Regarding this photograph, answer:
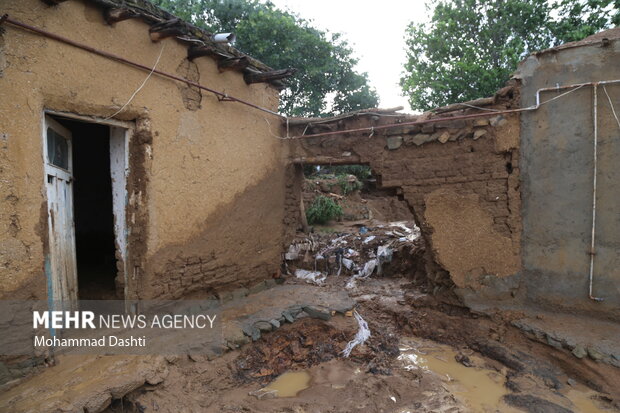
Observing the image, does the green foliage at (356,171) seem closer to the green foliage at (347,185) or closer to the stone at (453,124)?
the green foliage at (347,185)

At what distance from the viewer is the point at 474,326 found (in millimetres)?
5285

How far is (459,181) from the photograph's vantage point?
5621 mm

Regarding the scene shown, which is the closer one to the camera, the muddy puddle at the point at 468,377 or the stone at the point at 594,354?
the muddy puddle at the point at 468,377

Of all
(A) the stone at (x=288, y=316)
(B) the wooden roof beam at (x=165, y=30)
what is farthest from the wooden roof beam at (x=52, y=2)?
(A) the stone at (x=288, y=316)

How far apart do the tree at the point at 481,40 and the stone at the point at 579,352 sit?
924cm

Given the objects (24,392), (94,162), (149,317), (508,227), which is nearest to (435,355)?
(508,227)

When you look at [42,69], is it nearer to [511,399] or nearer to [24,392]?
[24,392]

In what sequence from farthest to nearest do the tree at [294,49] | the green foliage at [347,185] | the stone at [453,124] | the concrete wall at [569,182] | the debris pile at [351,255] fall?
1. the green foliage at [347,185]
2. the tree at [294,49]
3. the debris pile at [351,255]
4. the stone at [453,124]
5. the concrete wall at [569,182]

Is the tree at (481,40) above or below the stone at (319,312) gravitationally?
above

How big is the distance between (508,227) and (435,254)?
3.62ft

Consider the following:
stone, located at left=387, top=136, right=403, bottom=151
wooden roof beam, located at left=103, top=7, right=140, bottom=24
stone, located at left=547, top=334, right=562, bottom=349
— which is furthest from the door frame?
stone, located at left=547, top=334, right=562, bottom=349

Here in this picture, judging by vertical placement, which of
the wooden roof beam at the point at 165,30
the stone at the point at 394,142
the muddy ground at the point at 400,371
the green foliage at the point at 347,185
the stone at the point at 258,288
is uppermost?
the wooden roof beam at the point at 165,30

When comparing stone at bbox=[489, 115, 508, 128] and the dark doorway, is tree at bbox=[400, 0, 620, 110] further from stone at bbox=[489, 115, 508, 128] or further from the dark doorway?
the dark doorway

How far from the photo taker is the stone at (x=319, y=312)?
17.4 ft
